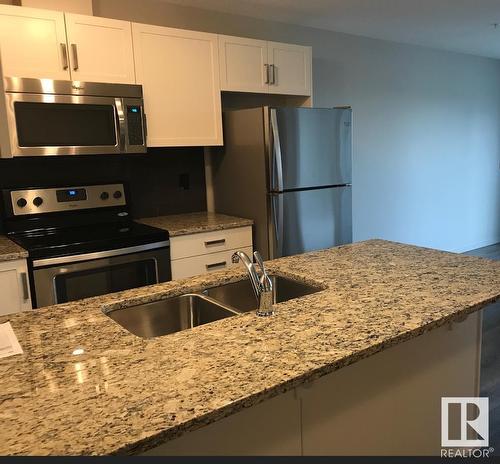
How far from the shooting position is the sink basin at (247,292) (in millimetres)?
1748

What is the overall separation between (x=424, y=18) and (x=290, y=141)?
184cm

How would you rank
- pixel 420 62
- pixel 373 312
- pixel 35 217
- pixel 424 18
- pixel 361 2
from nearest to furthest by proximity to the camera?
1. pixel 373 312
2. pixel 35 217
3. pixel 361 2
4. pixel 424 18
5. pixel 420 62

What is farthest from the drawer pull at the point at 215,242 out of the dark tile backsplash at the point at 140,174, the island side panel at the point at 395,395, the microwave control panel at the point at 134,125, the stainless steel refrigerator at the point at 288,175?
the island side panel at the point at 395,395

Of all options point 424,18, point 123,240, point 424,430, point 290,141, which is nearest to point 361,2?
point 424,18

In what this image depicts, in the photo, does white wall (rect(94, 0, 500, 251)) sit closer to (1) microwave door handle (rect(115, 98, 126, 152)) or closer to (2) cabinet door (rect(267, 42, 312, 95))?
(2) cabinet door (rect(267, 42, 312, 95))

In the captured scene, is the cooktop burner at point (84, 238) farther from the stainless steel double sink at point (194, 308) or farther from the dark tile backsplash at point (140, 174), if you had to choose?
the stainless steel double sink at point (194, 308)

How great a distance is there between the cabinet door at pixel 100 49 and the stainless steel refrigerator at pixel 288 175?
0.83 m

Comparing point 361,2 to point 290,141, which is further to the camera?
point 361,2

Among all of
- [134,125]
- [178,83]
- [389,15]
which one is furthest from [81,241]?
[389,15]

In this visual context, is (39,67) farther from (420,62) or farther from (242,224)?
(420,62)

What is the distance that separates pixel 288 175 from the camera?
3062mm

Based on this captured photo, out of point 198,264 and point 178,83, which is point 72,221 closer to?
point 198,264

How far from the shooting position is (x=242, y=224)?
310cm

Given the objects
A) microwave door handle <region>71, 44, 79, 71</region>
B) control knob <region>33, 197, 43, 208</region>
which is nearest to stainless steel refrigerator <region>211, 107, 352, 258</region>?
microwave door handle <region>71, 44, 79, 71</region>
